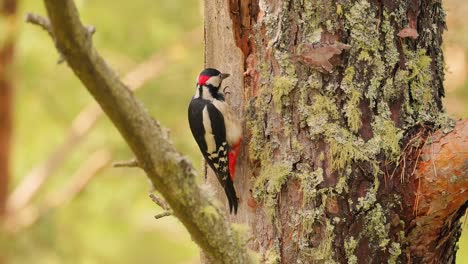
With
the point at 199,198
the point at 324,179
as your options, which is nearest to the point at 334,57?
the point at 324,179

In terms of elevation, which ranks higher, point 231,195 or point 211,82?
point 211,82

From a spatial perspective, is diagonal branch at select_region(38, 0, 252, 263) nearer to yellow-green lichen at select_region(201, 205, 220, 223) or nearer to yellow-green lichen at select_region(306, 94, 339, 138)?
yellow-green lichen at select_region(201, 205, 220, 223)

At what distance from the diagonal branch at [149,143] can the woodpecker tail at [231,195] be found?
62cm

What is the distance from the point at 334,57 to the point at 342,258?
59 centimetres

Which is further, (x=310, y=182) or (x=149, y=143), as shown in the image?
(x=310, y=182)

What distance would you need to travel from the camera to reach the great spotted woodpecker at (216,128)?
2721mm

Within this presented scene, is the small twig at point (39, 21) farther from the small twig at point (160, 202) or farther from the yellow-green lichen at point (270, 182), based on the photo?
the yellow-green lichen at point (270, 182)

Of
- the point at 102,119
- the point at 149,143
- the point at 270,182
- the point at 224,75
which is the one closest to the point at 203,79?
the point at 224,75

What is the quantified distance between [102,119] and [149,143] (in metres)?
5.81

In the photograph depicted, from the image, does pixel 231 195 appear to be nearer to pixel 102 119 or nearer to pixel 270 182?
pixel 270 182

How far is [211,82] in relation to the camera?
2859 millimetres

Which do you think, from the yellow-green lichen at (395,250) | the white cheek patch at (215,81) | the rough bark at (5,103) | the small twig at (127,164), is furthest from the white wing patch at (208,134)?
the rough bark at (5,103)

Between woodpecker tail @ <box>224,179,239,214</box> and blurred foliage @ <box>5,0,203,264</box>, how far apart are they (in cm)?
465

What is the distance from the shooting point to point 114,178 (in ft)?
27.4
